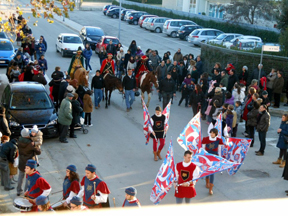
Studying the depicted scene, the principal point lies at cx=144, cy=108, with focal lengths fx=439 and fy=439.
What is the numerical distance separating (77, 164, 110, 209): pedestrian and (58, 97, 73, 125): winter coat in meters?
5.85

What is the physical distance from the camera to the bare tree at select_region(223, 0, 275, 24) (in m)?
42.0

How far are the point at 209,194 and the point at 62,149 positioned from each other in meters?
5.11

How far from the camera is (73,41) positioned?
29.8 meters

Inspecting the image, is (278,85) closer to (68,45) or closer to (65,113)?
(65,113)

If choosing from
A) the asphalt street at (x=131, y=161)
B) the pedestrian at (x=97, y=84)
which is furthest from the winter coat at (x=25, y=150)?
the pedestrian at (x=97, y=84)

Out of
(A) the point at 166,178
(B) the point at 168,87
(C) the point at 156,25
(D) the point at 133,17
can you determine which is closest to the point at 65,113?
(B) the point at 168,87

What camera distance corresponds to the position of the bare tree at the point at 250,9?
138 feet

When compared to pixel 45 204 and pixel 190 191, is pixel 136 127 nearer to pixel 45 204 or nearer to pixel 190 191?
pixel 190 191

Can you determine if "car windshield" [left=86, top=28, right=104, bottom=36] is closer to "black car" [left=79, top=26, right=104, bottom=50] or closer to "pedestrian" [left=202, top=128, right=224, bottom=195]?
"black car" [left=79, top=26, right=104, bottom=50]

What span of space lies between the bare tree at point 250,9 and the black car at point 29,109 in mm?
31098

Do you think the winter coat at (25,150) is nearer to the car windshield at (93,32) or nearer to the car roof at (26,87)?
the car roof at (26,87)

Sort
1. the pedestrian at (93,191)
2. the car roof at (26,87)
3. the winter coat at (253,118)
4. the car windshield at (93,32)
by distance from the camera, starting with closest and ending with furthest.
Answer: the pedestrian at (93,191) < the winter coat at (253,118) < the car roof at (26,87) < the car windshield at (93,32)

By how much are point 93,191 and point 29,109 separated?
23.6 feet

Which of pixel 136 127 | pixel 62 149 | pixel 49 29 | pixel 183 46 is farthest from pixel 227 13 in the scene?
pixel 62 149
